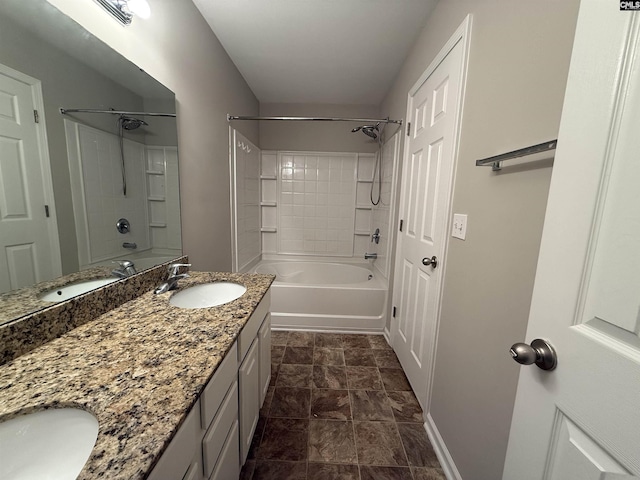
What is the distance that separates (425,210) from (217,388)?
1.43m

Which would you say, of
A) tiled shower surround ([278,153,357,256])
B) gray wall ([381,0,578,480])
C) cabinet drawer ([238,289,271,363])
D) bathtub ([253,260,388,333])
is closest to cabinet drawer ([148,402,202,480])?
cabinet drawer ([238,289,271,363])

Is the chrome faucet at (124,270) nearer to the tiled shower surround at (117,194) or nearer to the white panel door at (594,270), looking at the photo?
the tiled shower surround at (117,194)

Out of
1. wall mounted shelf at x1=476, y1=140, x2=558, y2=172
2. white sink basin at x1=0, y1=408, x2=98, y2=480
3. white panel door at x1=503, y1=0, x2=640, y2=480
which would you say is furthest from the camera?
wall mounted shelf at x1=476, y1=140, x2=558, y2=172

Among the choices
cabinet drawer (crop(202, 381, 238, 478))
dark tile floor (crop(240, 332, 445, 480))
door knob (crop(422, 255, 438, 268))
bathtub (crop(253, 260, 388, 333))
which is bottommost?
dark tile floor (crop(240, 332, 445, 480))

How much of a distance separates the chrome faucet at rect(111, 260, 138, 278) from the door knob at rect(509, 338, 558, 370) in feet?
4.58

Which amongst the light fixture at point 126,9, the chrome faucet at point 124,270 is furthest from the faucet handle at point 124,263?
the light fixture at point 126,9

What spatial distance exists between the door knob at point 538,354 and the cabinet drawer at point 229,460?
3.06ft

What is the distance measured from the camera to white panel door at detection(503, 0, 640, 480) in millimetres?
355

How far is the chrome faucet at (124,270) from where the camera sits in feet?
3.39

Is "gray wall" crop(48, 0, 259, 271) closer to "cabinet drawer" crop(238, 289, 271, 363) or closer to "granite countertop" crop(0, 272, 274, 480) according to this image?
"cabinet drawer" crop(238, 289, 271, 363)

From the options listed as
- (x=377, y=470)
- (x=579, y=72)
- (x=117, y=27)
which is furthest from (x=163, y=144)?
(x=377, y=470)

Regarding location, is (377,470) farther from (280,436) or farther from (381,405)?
(280,436)

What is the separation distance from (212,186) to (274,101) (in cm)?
171

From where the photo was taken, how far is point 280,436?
1310 millimetres
